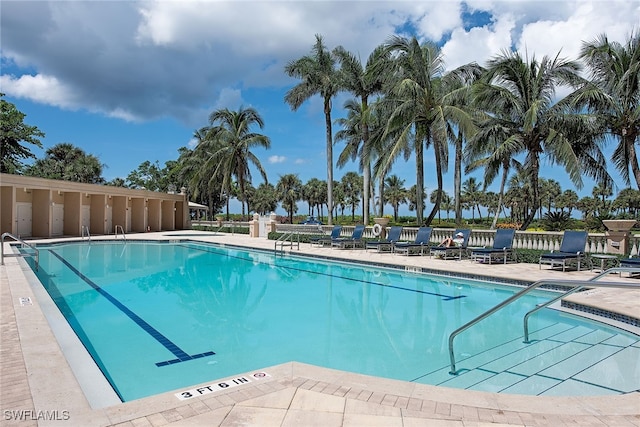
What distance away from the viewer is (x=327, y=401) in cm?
333

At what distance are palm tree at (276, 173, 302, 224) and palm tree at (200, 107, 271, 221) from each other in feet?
107

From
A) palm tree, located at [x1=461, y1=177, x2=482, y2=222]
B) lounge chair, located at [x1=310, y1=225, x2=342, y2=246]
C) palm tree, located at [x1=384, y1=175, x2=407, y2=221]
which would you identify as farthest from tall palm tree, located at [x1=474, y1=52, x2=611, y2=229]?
palm tree, located at [x1=461, y1=177, x2=482, y2=222]

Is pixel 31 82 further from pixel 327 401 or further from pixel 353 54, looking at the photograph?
pixel 327 401

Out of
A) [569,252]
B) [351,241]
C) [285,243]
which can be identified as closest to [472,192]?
[285,243]

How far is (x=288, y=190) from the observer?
65.3m

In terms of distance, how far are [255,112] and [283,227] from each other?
980cm

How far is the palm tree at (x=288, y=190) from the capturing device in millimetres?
64938

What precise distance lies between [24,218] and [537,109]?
1122 inches

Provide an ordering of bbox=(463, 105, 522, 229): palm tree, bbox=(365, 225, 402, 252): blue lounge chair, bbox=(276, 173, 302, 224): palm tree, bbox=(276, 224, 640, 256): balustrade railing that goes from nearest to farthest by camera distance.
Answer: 1. bbox=(276, 224, 640, 256): balustrade railing
2. bbox=(365, 225, 402, 252): blue lounge chair
3. bbox=(463, 105, 522, 229): palm tree
4. bbox=(276, 173, 302, 224): palm tree

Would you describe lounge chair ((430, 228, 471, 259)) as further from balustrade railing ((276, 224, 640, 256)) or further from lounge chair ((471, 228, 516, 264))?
balustrade railing ((276, 224, 640, 256))

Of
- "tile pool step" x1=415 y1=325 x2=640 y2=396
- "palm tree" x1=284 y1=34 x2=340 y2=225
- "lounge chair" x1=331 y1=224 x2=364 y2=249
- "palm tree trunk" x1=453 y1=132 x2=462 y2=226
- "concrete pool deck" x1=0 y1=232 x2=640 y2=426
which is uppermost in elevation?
"palm tree" x1=284 y1=34 x2=340 y2=225

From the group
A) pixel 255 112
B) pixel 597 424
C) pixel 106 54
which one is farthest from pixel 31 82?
pixel 597 424

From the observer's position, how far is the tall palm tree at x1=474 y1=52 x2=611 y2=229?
16.9m

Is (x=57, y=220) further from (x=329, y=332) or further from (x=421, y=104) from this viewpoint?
(x=329, y=332)
